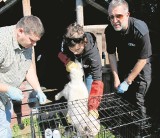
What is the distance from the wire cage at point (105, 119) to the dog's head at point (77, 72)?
1.27 feet

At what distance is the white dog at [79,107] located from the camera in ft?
9.42

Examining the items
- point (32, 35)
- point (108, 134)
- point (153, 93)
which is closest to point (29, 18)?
point (32, 35)

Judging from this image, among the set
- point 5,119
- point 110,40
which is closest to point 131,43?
point 110,40

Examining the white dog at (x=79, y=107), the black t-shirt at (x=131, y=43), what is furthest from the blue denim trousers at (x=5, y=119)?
the black t-shirt at (x=131, y=43)

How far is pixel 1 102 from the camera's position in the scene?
116 inches

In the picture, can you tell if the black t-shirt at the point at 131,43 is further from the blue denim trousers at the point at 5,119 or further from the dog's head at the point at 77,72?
the blue denim trousers at the point at 5,119

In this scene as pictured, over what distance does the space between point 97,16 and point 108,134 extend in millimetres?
2913

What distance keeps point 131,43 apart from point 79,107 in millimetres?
991

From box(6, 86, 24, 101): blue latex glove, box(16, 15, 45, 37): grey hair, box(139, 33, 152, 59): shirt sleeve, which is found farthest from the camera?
box(139, 33, 152, 59): shirt sleeve

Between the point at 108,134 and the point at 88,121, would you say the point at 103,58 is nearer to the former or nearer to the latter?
the point at 108,134

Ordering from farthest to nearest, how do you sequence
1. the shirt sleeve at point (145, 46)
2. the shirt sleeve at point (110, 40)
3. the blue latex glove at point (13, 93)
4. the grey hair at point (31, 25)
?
the shirt sleeve at point (110, 40) → the shirt sleeve at point (145, 46) → the blue latex glove at point (13, 93) → the grey hair at point (31, 25)

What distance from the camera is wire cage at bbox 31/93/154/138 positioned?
9.29 ft

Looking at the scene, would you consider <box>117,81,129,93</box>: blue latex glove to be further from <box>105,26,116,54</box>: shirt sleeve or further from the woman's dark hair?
the woman's dark hair

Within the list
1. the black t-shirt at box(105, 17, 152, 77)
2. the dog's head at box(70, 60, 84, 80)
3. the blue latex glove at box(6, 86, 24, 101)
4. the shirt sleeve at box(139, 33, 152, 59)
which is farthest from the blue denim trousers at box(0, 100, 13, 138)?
the shirt sleeve at box(139, 33, 152, 59)
